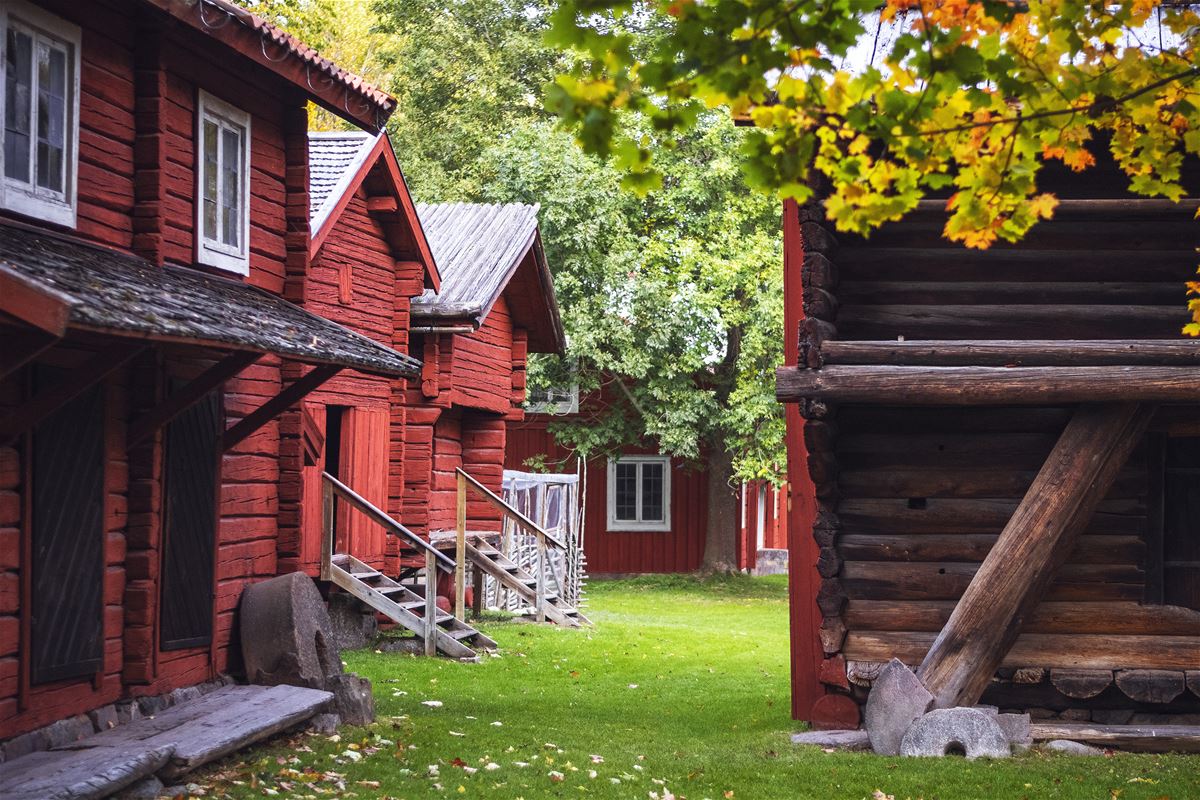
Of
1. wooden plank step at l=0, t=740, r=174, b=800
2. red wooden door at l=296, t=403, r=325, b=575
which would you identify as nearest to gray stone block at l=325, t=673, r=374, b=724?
wooden plank step at l=0, t=740, r=174, b=800

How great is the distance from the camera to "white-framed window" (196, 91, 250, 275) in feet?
38.8

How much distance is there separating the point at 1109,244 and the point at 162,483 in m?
8.00

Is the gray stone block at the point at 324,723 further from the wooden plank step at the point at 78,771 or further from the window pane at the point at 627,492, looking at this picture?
the window pane at the point at 627,492

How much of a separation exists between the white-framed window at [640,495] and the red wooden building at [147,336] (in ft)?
73.0

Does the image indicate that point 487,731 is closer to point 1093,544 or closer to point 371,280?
point 1093,544

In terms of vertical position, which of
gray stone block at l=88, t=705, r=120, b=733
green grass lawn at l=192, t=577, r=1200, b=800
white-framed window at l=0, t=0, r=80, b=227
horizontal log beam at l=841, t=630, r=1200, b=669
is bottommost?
green grass lawn at l=192, t=577, r=1200, b=800

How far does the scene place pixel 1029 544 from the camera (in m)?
11.1

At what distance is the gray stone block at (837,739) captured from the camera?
11.3m

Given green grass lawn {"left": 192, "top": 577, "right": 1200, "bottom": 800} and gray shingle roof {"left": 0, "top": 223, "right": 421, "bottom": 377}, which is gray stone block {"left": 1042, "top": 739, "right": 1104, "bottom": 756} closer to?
green grass lawn {"left": 192, "top": 577, "right": 1200, "bottom": 800}

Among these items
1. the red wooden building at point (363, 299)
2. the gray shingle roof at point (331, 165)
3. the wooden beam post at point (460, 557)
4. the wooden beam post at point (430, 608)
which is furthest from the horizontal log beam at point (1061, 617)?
the gray shingle roof at point (331, 165)

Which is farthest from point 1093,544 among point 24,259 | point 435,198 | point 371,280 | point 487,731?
point 435,198

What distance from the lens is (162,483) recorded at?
11055 mm

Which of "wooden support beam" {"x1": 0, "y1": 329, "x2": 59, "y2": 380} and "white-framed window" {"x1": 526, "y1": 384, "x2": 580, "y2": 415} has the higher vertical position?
"white-framed window" {"x1": 526, "y1": 384, "x2": 580, "y2": 415}

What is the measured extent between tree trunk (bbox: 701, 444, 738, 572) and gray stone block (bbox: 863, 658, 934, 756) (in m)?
22.1
